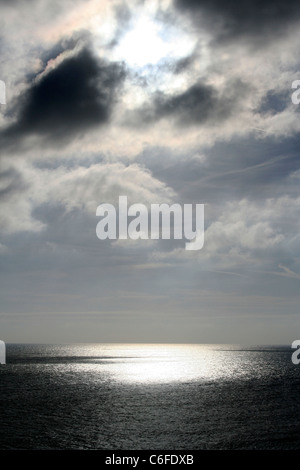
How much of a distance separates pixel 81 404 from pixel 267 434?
3785 cm

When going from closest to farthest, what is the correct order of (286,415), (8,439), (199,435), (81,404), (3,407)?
(8,439)
(199,435)
(286,415)
(3,407)
(81,404)

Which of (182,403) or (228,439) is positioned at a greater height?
(182,403)

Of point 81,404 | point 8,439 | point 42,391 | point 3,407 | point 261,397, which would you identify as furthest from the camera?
point 42,391

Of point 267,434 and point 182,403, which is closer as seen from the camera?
point 267,434

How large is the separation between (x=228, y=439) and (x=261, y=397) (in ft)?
124

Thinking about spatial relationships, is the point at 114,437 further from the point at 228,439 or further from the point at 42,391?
the point at 42,391

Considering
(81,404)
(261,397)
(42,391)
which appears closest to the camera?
(81,404)
